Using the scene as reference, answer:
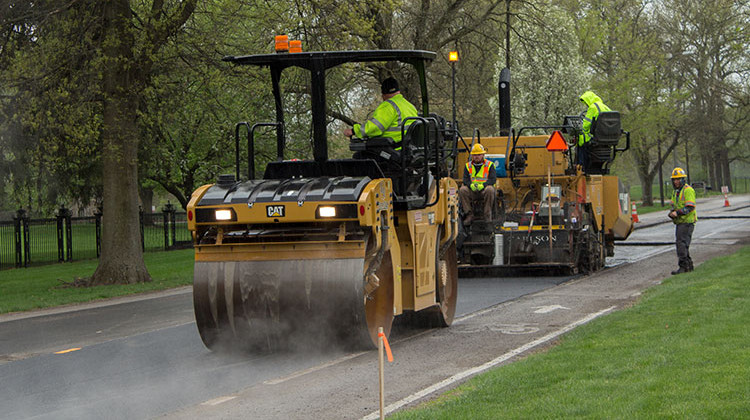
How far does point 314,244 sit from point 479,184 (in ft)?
30.2

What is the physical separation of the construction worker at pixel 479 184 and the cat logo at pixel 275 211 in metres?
8.96

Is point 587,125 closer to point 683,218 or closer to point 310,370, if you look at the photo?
point 683,218

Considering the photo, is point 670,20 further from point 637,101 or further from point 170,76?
point 170,76

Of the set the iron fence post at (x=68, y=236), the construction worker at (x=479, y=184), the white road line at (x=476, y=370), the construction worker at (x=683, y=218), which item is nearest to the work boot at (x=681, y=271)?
the construction worker at (x=683, y=218)

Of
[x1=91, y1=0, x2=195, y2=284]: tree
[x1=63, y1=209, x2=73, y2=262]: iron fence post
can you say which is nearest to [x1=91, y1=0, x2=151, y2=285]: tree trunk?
[x1=91, y1=0, x2=195, y2=284]: tree

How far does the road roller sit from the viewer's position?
9227 millimetres

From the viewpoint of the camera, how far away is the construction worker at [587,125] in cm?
1948

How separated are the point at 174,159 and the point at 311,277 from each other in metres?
27.9

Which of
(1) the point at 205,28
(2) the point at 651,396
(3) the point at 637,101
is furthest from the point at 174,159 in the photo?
(2) the point at 651,396

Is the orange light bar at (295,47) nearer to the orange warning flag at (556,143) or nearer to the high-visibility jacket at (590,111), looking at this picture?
the orange warning flag at (556,143)

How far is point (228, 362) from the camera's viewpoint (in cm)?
970

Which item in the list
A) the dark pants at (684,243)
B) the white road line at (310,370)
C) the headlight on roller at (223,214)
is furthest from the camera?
the dark pants at (684,243)

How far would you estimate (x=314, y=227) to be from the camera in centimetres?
950

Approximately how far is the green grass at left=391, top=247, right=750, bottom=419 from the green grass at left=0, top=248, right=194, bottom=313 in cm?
1023
